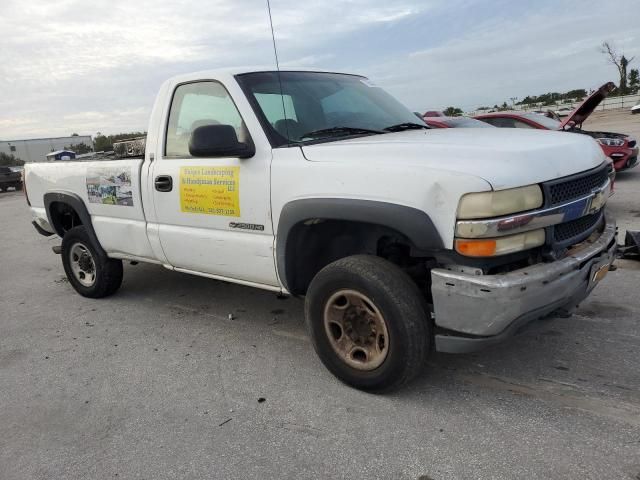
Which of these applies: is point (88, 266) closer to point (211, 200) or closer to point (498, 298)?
point (211, 200)

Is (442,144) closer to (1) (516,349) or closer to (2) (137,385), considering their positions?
(1) (516,349)

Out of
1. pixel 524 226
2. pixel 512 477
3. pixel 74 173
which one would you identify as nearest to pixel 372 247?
pixel 524 226

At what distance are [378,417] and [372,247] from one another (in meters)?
1.03

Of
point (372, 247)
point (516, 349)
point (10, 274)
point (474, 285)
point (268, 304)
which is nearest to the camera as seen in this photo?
point (474, 285)

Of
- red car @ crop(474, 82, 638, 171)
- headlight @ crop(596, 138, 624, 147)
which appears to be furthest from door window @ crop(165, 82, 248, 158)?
headlight @ crop(596, 138, 624, 147)

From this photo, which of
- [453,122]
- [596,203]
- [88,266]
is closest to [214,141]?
[596,203]

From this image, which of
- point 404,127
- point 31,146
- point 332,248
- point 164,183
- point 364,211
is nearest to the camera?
point 364,211

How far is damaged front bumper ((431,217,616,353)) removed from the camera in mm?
2469

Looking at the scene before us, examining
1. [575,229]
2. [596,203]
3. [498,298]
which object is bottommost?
[498,298]

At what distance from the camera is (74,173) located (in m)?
4.95

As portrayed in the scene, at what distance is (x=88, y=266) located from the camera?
17.4 feet

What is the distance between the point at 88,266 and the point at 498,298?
424 centimetres

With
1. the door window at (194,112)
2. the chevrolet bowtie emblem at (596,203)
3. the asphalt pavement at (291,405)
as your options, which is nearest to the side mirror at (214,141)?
the door window at (194,112)

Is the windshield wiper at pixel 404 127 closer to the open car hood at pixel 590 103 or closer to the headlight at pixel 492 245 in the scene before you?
the headlight at pixel 492 245
